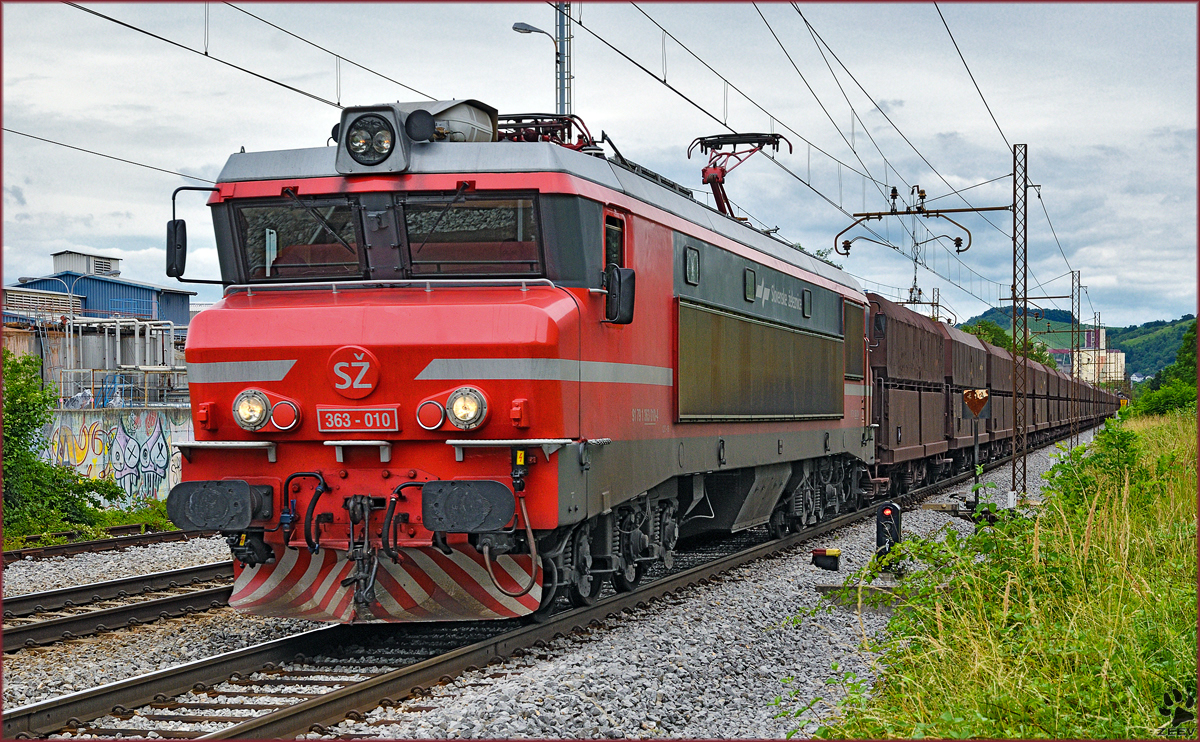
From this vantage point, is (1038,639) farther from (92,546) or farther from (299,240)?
(92,546)

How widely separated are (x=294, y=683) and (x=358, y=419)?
74.1 inches

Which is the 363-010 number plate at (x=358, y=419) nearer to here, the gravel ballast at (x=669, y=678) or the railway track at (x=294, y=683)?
the railway track at (x=294, y=683)

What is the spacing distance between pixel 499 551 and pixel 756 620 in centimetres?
321

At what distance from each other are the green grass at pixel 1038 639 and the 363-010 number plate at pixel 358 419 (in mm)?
3516

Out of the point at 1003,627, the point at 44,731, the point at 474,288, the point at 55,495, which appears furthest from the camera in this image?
the point at 55,495

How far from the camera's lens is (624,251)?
9.38 m

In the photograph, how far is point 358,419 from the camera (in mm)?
→ 8164

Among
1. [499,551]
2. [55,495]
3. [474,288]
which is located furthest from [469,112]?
[55,495]

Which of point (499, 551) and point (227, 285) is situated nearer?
point (499, 551)

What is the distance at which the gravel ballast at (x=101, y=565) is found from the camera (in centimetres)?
1227

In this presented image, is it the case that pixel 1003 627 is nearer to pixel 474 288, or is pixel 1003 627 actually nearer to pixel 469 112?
pixel 474 288

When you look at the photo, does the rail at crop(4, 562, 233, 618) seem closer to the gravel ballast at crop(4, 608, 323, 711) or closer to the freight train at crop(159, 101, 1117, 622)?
the gravel ballast at crop(4, 608, 323, 711)

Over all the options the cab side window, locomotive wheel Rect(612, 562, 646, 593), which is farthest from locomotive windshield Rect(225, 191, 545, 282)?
locomotive wheel Rect(612, 562, 646, 593)

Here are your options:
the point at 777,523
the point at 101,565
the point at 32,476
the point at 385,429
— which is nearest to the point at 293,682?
the point at 385,429
